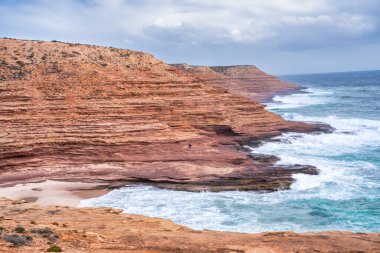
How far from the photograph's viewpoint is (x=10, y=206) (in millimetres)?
21859

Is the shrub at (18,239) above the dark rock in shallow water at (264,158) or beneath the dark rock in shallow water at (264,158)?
above

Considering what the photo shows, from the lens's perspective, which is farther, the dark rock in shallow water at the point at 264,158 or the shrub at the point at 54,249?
the dark rock in shallow water at the point at 264,158

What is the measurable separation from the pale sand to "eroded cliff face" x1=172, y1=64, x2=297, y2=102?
74716mm

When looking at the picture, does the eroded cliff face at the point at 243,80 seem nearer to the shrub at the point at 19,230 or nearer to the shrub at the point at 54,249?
the shrub at the point at 19,230

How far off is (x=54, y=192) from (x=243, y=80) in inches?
4231

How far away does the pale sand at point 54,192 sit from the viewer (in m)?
26.8

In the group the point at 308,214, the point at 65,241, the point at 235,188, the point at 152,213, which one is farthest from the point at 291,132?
the point at 65,241

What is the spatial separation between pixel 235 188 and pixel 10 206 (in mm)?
14217

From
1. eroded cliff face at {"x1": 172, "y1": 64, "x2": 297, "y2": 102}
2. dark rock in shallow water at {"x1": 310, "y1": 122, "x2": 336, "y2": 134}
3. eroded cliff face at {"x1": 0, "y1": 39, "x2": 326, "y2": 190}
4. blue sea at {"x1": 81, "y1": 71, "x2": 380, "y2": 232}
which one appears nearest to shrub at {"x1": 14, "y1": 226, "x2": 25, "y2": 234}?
blue sea at {"x1": 81, "y1": 71, "x2": 380, "y2": 232}

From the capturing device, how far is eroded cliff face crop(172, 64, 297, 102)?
11175cm

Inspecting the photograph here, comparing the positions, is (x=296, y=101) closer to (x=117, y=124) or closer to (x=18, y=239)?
(x=117, y=124)

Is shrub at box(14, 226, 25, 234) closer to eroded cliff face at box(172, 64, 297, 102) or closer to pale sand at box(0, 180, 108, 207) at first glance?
pale sand at box(0, 180, 108, 207)

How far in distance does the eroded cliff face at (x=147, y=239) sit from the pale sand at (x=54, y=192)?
25.7 feet

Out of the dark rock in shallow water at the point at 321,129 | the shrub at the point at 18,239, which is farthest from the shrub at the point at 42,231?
the dark rock in shallow water at the point at 321,129
